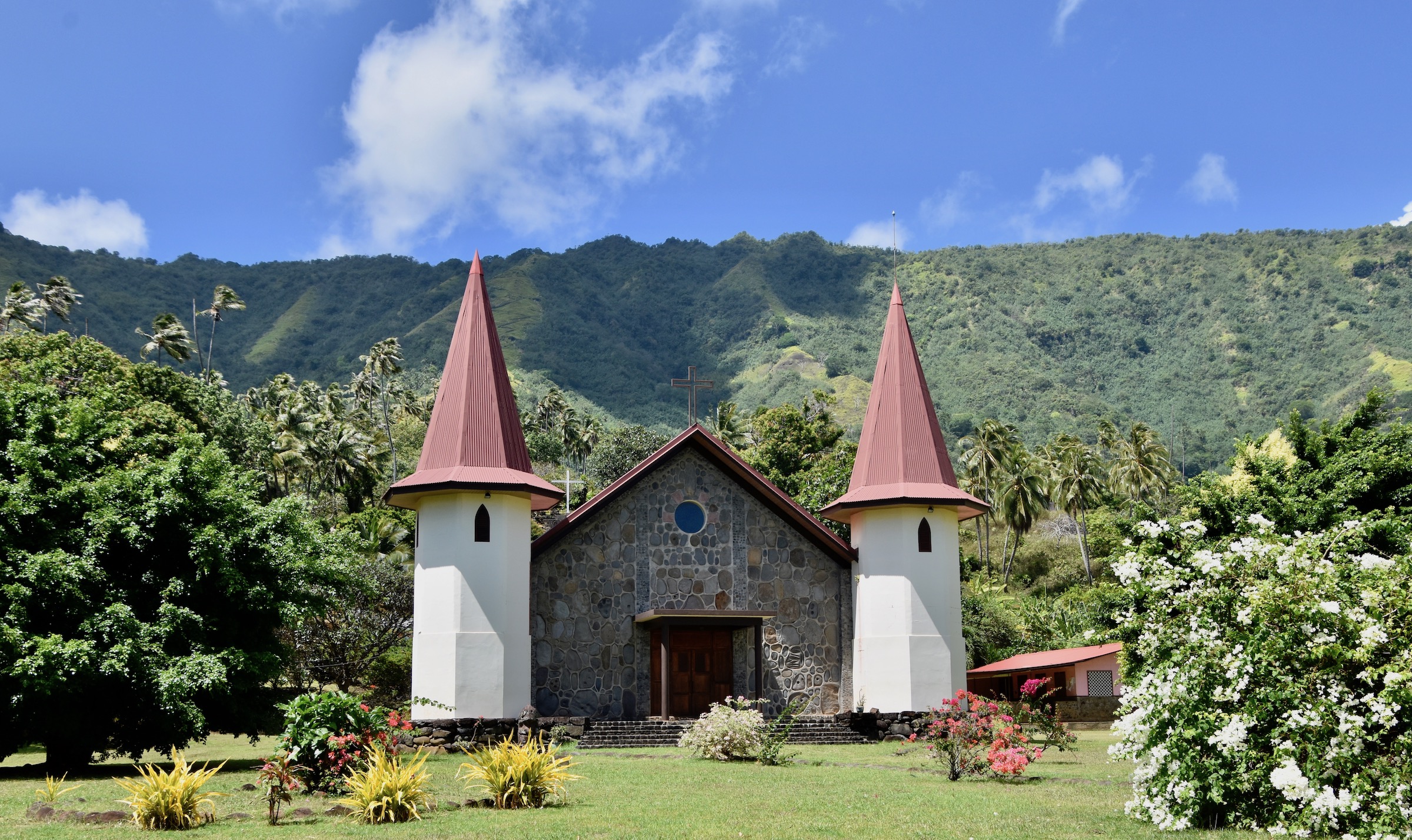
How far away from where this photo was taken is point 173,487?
1723 cm

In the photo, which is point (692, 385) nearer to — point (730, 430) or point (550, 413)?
point (730, 430)

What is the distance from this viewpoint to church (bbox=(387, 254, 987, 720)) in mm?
20938

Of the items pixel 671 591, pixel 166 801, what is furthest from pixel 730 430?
pixel 166 801

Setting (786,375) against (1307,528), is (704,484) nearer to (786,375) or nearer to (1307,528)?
(1307,528)

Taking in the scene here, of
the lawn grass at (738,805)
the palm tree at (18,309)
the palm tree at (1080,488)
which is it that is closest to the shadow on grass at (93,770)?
the lawn grass at (738,805)

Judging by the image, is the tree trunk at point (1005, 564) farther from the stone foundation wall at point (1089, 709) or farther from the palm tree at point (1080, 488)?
the stone foundation wall at point (1089, 709)

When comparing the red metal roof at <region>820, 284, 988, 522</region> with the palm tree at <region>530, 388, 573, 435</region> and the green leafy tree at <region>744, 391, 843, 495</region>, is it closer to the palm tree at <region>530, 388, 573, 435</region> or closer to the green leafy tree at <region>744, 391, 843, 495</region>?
the green leafy tree at <region>744, 391, 843, 495</region>

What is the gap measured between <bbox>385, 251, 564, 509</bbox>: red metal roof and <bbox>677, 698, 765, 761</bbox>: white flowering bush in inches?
224

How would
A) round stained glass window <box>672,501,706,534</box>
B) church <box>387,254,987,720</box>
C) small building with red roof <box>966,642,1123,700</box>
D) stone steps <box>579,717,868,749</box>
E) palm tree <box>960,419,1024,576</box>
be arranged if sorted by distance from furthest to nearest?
palm tree <box>960,419,1024,576</box>, small building with red roof <box>966,642,1123,700</box>, round stained glass window <box>672,501,706,534</box>, church <box>387,254,987,720</box>, stone steps <box>579,717,868,749</box>

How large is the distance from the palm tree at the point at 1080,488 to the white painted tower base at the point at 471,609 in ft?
124

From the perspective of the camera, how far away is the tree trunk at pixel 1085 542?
53375mm

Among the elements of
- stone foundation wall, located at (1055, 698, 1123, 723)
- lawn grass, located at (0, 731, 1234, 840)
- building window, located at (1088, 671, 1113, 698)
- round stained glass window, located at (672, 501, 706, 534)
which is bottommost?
stone foundation wall, located at (1055, 698, 1123, 723)

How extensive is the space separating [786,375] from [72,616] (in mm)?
91013

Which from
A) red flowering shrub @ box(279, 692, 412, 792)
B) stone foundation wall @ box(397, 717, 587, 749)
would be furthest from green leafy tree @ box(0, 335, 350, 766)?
red flowering shrub @ box(279, 692, 412, 792)
